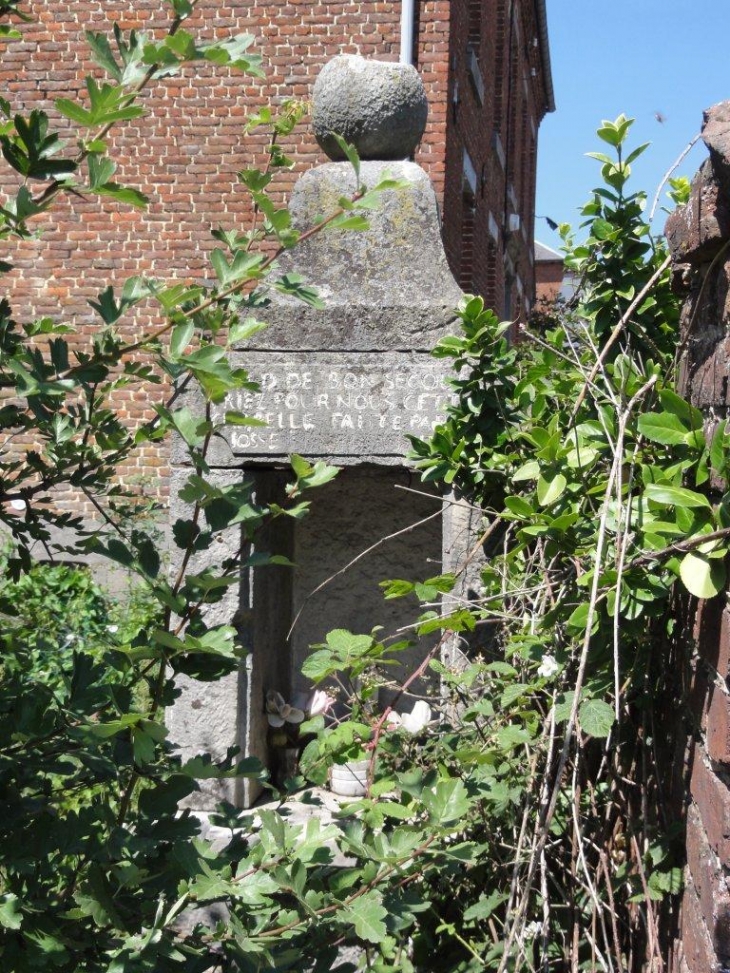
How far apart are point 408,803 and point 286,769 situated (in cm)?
216

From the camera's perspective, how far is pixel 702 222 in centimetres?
180

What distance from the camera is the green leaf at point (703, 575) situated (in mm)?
1629

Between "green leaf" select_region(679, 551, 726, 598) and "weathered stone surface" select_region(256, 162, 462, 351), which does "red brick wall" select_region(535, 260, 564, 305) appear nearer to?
"weathered stone surface" select_region(256, 162, 462, 351)

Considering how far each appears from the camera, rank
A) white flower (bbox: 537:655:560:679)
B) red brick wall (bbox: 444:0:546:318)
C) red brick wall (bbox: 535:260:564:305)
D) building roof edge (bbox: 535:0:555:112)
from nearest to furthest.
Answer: white flower (bbox: 537:655:560:679)
red brick wall (bbox: 444:0:546:318)
building roof edge (bbox: 535:0:555:112)
red brick wall (bbox: 535:260:564:305)

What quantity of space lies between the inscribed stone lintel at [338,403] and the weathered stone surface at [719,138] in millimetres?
1878

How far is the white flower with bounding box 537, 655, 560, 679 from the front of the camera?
2330 mm

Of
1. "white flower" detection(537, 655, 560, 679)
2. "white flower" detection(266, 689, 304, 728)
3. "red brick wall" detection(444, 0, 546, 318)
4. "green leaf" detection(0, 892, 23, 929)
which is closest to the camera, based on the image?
"green leaf" detection(0, 892, 23, 929)

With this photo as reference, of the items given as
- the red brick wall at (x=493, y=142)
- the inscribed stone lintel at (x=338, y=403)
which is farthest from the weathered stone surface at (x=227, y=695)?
the red brick wall at (x=493, y=142)

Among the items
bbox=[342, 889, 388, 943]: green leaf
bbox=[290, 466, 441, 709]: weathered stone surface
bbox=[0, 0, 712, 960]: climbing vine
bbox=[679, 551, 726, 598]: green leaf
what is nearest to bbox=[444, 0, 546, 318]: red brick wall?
bbox=[290, 466, 441, 709]: weathered stone surface

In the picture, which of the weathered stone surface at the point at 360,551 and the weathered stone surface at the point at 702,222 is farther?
the weathered stone surface at the point at 360,551

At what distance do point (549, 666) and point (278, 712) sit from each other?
2126 millimetres

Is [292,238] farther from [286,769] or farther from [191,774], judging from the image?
[286,769]

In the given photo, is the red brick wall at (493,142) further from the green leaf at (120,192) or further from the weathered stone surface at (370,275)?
the green leaf at (120,192)

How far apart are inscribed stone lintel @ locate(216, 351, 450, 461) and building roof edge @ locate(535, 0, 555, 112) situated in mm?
17221
